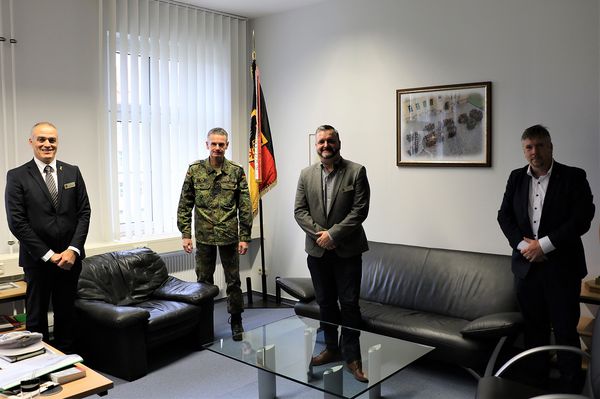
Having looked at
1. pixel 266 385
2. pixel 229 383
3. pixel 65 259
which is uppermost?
pixel 65 259

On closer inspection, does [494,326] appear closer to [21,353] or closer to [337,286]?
[337,286]

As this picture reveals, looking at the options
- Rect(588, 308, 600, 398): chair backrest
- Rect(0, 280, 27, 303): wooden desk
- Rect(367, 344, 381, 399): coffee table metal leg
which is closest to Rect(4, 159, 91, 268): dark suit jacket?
Rect(0, 280, 27, 303): wooden desk

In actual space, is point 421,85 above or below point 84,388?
above

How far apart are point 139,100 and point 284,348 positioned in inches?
107

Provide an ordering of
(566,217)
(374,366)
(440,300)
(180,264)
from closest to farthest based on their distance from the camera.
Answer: (374,366) → (566,217) → (440,300) → (180,264)

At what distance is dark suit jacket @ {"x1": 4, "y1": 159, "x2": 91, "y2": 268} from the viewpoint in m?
3.28

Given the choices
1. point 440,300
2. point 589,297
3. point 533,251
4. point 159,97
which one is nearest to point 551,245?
point 533,251

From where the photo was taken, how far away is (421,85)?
14.0ft

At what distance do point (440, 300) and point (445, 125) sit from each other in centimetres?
135

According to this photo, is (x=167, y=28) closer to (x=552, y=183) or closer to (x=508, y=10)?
(x=508, y=10)

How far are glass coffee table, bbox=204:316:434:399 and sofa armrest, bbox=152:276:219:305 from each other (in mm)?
727

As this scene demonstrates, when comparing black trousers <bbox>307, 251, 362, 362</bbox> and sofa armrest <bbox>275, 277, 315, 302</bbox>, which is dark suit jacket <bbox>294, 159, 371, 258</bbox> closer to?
black trousers <bbox>307, 251, 362, 362</bbox>

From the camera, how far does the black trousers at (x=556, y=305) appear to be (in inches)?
114

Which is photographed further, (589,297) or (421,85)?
(421,85)
